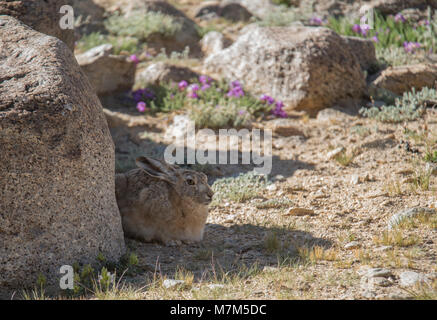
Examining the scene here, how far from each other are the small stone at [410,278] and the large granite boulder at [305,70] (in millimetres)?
6378

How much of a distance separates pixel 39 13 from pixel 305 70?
522cm

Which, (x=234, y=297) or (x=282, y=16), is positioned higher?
(x=282, y=16)

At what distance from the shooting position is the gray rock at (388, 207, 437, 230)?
5805 millimetres

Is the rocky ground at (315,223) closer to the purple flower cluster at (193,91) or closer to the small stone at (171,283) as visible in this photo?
the small stone at (171,283)

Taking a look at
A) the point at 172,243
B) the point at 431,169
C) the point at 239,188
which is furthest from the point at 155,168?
the point at 431,169

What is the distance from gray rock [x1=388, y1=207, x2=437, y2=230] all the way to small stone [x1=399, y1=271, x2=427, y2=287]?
1281mm

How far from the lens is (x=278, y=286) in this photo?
4.50 m

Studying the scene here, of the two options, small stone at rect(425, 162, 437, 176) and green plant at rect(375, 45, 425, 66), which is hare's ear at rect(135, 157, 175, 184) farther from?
green plant at rect(375, 45, 425, 66)

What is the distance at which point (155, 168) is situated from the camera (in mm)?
6016

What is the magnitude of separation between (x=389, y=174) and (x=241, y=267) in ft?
11.0

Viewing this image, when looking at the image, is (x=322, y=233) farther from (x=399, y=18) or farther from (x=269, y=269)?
(x=399, y=18)

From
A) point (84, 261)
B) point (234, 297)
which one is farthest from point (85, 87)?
point (234, 297)

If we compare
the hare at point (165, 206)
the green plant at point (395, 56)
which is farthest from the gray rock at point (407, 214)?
the green plant at point (395, 56)
